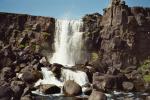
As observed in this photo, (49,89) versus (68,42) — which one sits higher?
(68,42)

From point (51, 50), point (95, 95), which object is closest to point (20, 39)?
point (51, 50)

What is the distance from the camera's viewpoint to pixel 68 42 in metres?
78.6

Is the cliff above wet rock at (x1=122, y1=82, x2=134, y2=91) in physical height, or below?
above

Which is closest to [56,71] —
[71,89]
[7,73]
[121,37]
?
[7,73]

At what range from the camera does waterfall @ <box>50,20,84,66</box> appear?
76.8m

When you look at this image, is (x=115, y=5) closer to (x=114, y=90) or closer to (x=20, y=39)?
(x=20, y=39)

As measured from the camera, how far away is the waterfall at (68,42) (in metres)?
76.8

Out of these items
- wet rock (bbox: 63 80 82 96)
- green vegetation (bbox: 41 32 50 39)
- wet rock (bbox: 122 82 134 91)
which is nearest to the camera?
wet rock (bbox: 63 80 82 96)

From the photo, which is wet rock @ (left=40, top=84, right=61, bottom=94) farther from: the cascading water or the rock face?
the cascading water

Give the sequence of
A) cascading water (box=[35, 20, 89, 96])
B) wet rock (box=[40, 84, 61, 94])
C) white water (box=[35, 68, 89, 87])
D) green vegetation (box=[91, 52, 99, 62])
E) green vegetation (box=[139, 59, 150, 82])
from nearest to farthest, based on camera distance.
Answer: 1. wet rock (box=[40, 84, 61, 94])
2. white water (box=[35, 68, 89, 87])
3. green vegetation (box=[139, 59, 150, 82])
4. green vegetation (box=[91, 52, 99, 62])
5. cascading water (box=[35, 20, 89, 96])

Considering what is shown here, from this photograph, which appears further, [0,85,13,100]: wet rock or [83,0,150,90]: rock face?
[83,0,150,90]: rock face

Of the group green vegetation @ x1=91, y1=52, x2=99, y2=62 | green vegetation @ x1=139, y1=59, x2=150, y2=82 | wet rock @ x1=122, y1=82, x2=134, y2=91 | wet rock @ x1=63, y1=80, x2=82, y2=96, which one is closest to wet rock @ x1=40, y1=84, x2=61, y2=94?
wet rock @ x1=63, y1=80, x2=82, y2=96

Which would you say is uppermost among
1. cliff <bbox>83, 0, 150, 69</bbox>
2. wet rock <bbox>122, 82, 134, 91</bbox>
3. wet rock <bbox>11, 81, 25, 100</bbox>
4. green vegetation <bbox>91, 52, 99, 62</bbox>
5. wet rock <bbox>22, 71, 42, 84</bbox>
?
cliff <bbox>83, 0, 150, 69</bbox>

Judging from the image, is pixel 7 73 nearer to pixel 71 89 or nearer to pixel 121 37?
pixel 71 89
